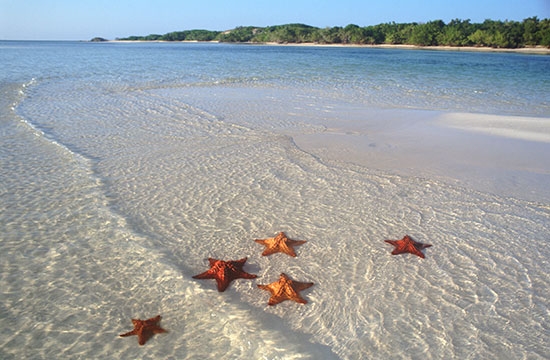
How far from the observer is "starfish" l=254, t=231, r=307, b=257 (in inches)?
184

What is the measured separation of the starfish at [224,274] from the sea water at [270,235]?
11cm

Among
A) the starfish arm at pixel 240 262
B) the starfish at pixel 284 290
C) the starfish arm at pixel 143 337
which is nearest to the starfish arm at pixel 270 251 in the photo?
the starfish arm at pixel 240 262

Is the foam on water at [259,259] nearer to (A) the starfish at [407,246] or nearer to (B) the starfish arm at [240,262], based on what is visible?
(A) the starfish at [407,246]

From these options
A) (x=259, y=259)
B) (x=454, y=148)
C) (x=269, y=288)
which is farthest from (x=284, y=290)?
(x=454, y=148)

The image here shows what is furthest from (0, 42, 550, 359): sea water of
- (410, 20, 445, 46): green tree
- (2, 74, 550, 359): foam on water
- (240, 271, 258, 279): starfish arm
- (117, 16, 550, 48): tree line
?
(410, 20, 445, 46): green tree

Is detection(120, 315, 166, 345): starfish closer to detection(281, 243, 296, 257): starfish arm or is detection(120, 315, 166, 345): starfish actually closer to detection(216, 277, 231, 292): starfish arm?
detection(216, 277, 231, 292): starfish arm

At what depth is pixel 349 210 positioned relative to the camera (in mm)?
5820

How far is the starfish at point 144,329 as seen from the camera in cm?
336

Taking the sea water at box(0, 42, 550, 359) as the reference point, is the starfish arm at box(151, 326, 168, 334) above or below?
above

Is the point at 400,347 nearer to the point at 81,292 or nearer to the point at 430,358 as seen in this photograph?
the point at 430,358

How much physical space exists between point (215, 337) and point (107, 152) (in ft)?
19.5

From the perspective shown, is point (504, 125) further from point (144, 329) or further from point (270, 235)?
point (144, 329)

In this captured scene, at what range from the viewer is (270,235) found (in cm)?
514

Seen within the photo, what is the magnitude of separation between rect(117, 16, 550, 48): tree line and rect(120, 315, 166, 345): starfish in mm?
95950
